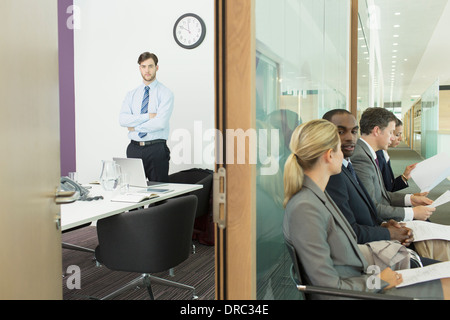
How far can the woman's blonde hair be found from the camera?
5.03 ft

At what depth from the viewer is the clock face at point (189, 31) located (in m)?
4.47

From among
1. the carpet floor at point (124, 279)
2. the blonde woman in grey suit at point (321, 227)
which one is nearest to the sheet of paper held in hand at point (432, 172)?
the blonde woman in grey suit at point (321, 227)

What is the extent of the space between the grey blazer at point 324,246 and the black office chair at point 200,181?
7.41ft

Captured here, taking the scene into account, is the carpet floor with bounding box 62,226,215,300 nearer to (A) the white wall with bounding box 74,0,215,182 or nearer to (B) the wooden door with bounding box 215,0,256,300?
(A) the white wall with bounding box 74,0,215,182

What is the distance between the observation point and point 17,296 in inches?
38.4

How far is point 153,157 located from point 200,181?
0.62 metres

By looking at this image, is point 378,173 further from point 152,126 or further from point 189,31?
point 189,31

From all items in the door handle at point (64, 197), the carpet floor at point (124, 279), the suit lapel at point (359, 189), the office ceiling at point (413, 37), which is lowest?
the carpet floor at point (124, 279)

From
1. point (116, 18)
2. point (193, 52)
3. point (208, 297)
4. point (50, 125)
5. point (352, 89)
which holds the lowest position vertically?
point (208, 297)

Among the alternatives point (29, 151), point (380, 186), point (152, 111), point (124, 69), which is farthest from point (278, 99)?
point (124, 69)

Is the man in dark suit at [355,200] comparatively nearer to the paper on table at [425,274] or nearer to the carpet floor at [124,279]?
the paper on table at [425,274]
